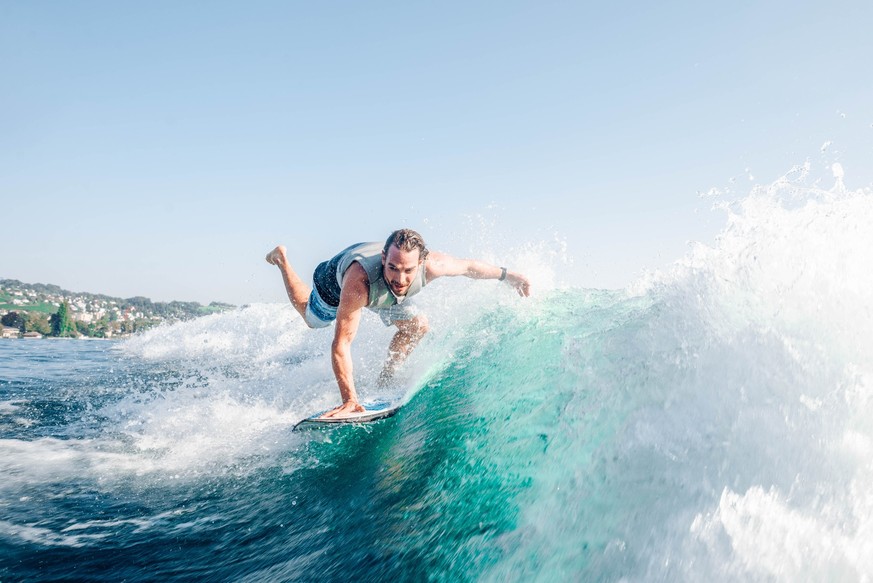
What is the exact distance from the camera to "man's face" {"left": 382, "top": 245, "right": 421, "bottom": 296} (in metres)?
4.82

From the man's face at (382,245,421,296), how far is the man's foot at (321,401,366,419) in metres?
1.22

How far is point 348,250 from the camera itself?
5.55m

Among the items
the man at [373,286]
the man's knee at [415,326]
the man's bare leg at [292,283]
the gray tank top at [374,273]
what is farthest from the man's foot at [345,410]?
the man's bare leg at [292,283]

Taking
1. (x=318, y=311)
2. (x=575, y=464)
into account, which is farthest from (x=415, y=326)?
(x=575, y=464)

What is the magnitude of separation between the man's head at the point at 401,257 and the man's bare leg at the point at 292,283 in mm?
2236

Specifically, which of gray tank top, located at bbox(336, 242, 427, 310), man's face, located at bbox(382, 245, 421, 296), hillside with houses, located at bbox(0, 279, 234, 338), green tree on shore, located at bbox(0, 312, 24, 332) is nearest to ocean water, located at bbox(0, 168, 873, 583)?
gray tank top, located at bbox(336, 242, 427, 310)

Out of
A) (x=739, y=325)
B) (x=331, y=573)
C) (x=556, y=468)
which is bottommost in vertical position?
(x=331, y=573)

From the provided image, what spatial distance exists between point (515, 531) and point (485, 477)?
680mm

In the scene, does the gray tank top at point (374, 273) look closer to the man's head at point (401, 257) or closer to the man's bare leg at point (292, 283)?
the man's head at point (401, 257)

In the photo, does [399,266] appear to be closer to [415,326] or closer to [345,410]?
[345,410]

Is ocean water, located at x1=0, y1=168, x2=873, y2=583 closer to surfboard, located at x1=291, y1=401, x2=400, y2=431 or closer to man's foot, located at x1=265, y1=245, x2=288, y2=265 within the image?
surfboard, located at x1=291, y1=401, x2=400, y2=431

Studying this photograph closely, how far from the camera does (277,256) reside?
6.85m

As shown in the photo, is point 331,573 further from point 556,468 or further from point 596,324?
point 596,324

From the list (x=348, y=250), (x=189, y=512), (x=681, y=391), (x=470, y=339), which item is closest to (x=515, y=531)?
(x=681, y=391)
